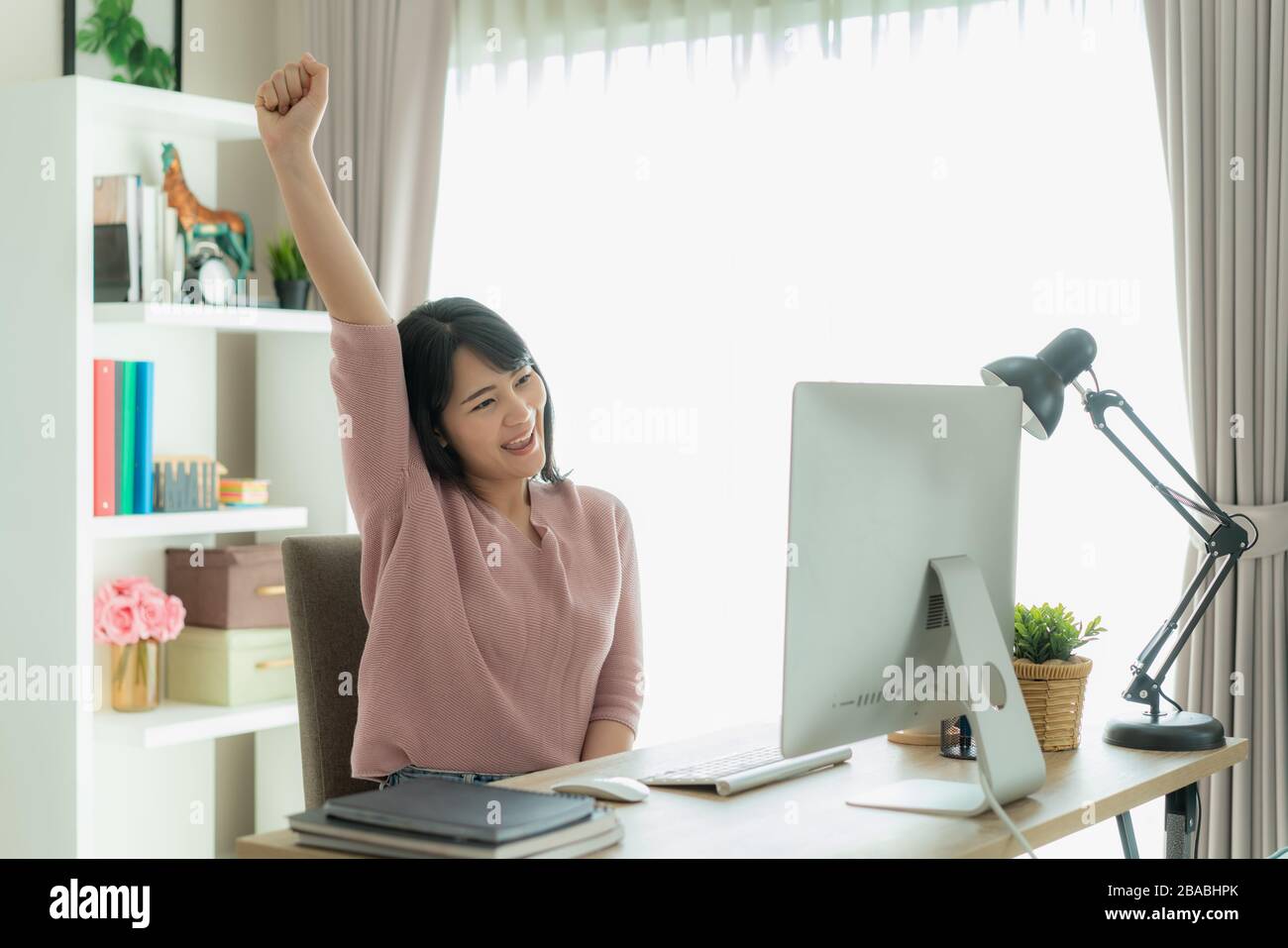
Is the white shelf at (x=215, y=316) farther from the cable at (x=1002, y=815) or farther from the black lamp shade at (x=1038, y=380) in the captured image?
the cable at (x=1002, y=815)

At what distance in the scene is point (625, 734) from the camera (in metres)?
1.94

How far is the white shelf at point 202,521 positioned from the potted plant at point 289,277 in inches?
19.2

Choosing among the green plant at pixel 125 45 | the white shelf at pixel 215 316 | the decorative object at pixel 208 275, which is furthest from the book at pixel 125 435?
the green plant at pixel 125 45

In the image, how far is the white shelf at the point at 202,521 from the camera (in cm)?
284

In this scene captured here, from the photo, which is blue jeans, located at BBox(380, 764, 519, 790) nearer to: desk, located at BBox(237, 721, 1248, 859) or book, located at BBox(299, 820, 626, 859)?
desk, located at BBox(237, 721, 1248, 859)

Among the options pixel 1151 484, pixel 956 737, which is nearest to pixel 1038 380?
pixel 1151 484

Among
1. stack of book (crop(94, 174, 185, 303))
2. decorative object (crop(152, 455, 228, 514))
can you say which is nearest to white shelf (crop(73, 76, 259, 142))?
stack of book (crop(94, 174, 185, 303))

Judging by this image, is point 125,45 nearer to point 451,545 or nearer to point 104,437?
point 104,437

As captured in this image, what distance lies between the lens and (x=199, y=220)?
10.1ft

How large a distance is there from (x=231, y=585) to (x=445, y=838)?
2042 millimetres

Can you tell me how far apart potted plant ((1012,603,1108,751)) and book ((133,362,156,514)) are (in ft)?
6.29

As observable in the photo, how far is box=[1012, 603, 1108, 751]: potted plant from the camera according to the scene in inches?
68.1

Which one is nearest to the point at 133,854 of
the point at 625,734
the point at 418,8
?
the point at 625,734

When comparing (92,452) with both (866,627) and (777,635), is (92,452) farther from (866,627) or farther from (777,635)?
(866,627)
